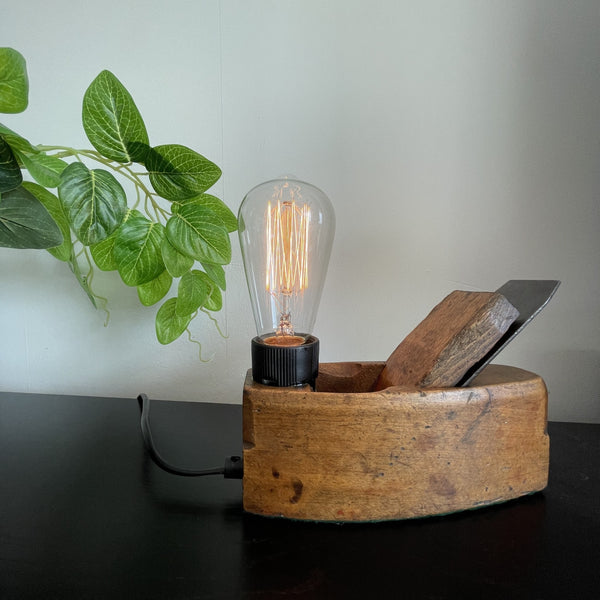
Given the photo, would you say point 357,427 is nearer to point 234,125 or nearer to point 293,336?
point 293,336

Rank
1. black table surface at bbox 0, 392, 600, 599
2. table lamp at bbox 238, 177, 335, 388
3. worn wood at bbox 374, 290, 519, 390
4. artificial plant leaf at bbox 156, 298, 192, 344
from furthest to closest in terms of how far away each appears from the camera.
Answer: artificial plant leaf at bbox 156, 298, 192, 344 < table lamp at bbox 238, 177, 335, 388 < worn wood at bbox 374, 290, 519, 390 < black table surface at bbox 0, 392, 600, 599

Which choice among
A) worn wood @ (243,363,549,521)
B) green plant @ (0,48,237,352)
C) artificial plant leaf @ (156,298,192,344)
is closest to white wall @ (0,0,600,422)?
artificial plant leaf @ (156,298,192,344)

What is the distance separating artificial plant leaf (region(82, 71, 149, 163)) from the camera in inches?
19.6

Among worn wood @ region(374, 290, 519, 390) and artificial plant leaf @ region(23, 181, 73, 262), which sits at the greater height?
artificial plant leaf @ region(23, 181, 73, 262)

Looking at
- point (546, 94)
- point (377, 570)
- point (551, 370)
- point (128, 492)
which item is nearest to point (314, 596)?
point (377, 570)

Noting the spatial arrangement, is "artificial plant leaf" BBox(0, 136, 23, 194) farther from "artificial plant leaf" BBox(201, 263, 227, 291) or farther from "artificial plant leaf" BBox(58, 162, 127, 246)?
"artificial plant leaf" BBox(201, 263, 227, 291)

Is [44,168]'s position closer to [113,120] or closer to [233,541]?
[113,120]

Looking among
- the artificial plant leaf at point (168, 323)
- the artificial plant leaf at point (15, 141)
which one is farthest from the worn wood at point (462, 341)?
the artificial plant leaf at point (15, 141)

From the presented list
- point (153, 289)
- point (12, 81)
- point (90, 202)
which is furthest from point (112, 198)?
point (153, 289)

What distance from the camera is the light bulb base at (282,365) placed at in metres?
0.53

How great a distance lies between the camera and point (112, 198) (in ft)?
1.66

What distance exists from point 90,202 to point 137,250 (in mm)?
92

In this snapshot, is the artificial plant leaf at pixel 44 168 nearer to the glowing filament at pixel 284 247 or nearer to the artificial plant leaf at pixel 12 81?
the artificial plant leaf at pixel 12 81

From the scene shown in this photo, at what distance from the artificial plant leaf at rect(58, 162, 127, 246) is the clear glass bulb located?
0.59ft
